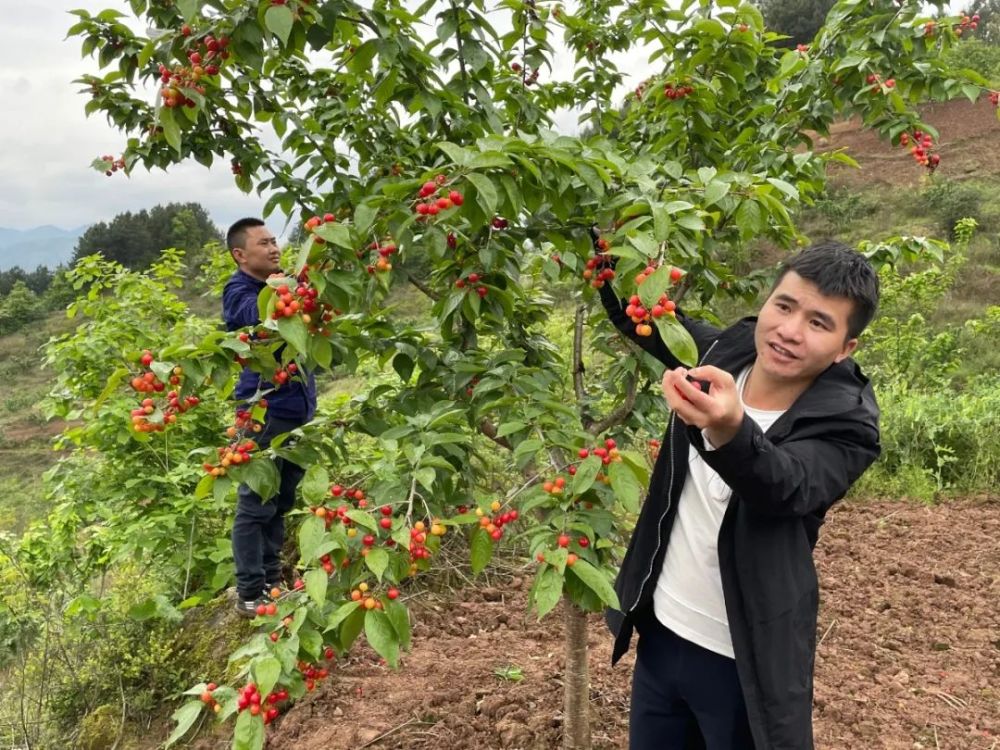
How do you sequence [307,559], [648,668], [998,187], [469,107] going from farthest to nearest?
[998,187] → [469,107] → [648,668] → [307,559]

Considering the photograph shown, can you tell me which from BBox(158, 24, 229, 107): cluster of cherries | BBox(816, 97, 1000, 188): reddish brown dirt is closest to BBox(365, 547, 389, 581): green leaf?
BBox(158, 24, 229, 107): cluster of cherries

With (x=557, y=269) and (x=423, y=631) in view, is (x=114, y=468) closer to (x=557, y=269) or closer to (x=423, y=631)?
(x=423, y=631)

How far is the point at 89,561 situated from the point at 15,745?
1068 mm

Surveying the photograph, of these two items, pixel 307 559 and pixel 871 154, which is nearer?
pixel 307 559

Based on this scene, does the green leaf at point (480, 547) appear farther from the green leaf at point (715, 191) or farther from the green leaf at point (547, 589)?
the green leaf at point (715, 191)

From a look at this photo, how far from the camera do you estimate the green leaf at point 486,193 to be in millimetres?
1236

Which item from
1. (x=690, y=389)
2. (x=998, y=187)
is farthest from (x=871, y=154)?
(x=690, y=389)

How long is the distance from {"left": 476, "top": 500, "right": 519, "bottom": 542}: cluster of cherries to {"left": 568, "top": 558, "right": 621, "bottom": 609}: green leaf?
188 mm

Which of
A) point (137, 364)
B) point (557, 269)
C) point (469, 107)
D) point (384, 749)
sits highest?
point (469, 107)

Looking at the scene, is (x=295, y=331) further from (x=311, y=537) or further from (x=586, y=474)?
(x=586, y=474)

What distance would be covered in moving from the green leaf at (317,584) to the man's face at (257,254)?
6.81 feet

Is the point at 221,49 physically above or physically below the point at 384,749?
above

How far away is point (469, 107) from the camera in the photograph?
1854 millimetres

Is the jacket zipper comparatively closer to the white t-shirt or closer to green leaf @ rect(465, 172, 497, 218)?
the white t-shirt
